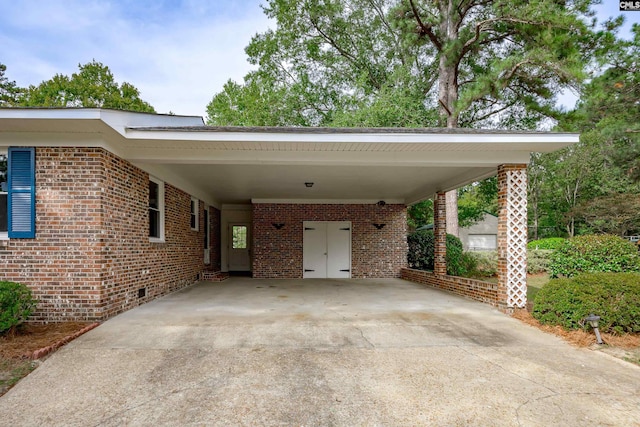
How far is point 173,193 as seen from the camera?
26.8 feet

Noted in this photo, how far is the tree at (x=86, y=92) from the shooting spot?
74.9 feet

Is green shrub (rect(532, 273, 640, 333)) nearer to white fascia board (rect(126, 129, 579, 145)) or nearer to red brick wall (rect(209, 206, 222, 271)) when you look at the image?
white fascia board (rect(126, 129, 579, 145))

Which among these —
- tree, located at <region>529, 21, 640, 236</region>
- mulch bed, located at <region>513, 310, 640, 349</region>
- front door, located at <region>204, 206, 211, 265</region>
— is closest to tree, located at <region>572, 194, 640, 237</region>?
tree, located at <region>529, 21, 640, 236</region>

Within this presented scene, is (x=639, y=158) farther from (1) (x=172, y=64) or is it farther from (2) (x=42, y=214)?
(1) (x=172, y=64)

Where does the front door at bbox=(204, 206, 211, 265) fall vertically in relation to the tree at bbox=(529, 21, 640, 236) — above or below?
below

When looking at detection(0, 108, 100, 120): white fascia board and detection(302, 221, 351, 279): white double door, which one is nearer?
detection(0, 108, 100, 120): white fascia board

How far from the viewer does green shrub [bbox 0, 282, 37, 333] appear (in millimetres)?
3967

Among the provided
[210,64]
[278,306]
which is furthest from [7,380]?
[210,64]

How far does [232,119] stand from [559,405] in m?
22.5

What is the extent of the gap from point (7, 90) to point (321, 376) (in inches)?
1129

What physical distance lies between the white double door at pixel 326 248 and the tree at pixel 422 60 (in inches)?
173

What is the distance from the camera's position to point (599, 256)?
6090mm

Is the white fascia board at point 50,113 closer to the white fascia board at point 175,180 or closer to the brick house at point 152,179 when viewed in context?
the brick house at point 152,179

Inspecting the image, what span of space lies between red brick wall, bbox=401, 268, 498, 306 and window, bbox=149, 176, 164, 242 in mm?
6672
